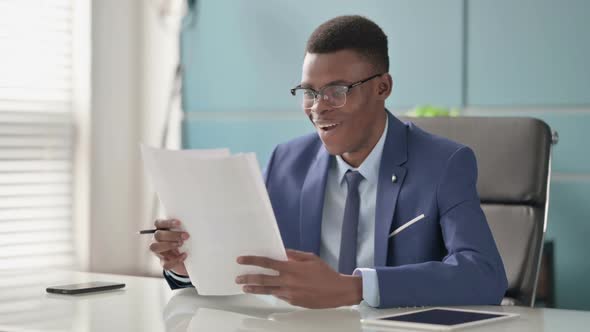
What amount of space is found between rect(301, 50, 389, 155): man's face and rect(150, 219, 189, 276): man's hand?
0.45 meters

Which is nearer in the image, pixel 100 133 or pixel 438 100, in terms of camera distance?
pixel 438 100

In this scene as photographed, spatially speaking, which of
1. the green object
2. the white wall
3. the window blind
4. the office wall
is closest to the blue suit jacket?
the green object

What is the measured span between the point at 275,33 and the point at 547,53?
48.9 inches

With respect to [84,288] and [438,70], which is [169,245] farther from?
[438,70]

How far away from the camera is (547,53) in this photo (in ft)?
11.6

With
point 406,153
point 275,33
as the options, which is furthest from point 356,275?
point 275,33

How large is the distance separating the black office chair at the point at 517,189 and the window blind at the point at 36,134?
227 centimetres

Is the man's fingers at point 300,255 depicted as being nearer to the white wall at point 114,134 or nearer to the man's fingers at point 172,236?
the man's fingers at point 172,236

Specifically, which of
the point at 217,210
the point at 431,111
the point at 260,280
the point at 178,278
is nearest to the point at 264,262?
the point at 260,280

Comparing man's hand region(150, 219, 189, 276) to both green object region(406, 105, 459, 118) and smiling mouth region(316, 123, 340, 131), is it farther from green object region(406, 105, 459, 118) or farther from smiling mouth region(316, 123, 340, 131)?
green object region(406, 105, 459, 118)

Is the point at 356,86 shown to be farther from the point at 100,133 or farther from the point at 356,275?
the point at 100,133

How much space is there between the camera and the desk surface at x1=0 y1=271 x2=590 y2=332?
1516 mm

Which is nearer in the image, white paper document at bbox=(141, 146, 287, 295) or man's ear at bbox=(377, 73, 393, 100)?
white paper document at bbox=(141, 146, 287, 295)

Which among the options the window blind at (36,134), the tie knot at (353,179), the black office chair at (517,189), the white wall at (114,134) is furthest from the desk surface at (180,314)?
the white wall at (114,134)
